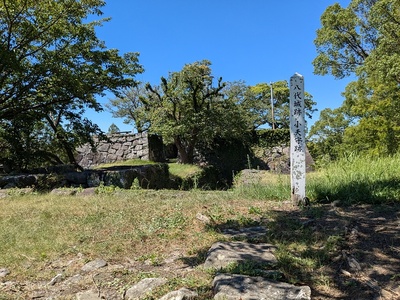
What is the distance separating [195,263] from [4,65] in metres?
7.24

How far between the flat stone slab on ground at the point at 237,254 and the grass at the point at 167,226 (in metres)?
0.10

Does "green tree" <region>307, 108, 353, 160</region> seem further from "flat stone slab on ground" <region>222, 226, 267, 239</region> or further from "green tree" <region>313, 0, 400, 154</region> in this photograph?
"flat stone slab on ground" <region>222, 226, 267, 239</region>

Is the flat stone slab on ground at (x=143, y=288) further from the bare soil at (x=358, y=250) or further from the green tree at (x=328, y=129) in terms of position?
the green tree at (x=328, y=129)

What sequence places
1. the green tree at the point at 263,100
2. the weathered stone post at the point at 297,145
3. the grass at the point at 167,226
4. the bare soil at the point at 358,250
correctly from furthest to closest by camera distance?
the green tree at the point at 263,100, the weathered stone post at the point at 297,145, the grass at the point at 167,226, the bare soil at the point at 358,250

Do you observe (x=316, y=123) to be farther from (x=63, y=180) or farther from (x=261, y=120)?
(x=63, y=180)

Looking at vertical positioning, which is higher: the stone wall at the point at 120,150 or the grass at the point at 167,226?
the stone wall at the point at 120,150

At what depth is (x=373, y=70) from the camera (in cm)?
1163

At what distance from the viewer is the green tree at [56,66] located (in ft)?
26.4

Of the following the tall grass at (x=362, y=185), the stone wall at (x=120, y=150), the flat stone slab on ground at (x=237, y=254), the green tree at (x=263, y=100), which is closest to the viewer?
the flat stone slab on ground at (x=237, y=254)

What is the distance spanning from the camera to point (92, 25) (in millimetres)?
10047

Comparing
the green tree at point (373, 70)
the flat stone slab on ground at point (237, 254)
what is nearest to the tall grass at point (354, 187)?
the flat stone slab on ground at point (237, 254)

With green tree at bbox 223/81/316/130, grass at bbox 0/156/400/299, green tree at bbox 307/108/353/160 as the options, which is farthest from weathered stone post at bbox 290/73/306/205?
green tree at bbox 223/81/316/130

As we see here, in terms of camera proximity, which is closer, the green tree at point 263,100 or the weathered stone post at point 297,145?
the weathered stone post at point 297,145

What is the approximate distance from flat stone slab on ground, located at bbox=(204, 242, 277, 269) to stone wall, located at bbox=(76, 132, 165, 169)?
535 inches
